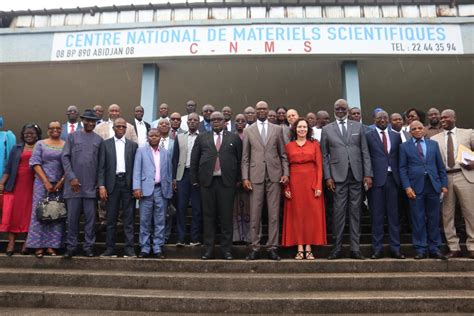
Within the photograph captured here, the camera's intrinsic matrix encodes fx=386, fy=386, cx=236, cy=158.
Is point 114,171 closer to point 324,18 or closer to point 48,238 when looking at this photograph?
point 48,238

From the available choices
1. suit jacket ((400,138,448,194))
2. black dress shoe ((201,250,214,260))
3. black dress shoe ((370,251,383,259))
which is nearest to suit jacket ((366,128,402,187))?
suit jacket ((400,138,448,194))

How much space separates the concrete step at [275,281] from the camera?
3916 mm

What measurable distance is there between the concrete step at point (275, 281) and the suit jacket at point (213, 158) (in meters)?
1.21

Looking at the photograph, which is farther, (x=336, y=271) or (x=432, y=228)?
(x=432, y=228)

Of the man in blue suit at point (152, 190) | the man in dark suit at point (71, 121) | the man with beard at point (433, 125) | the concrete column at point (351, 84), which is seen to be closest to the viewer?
the man in blue suit at point (152, 190)

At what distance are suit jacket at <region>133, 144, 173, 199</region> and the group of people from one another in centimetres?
1

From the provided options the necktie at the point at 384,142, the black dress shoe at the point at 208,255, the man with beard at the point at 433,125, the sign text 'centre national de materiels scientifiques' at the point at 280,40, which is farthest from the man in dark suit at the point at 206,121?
the man with beard at the point at 433,125

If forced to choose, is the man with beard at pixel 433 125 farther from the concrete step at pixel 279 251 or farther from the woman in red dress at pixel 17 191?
the woman in red dress at pixel 17 191

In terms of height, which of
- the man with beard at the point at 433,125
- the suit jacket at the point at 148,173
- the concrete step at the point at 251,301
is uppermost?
the man with beard at the point at 433,125

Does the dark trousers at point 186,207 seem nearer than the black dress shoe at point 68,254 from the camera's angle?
No

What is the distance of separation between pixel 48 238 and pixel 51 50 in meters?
4.67

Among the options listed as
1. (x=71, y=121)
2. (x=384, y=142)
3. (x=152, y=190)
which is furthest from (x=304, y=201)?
(x=71, y=121)

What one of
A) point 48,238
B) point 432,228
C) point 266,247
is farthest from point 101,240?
point 432,228

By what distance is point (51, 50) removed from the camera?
7863mm
